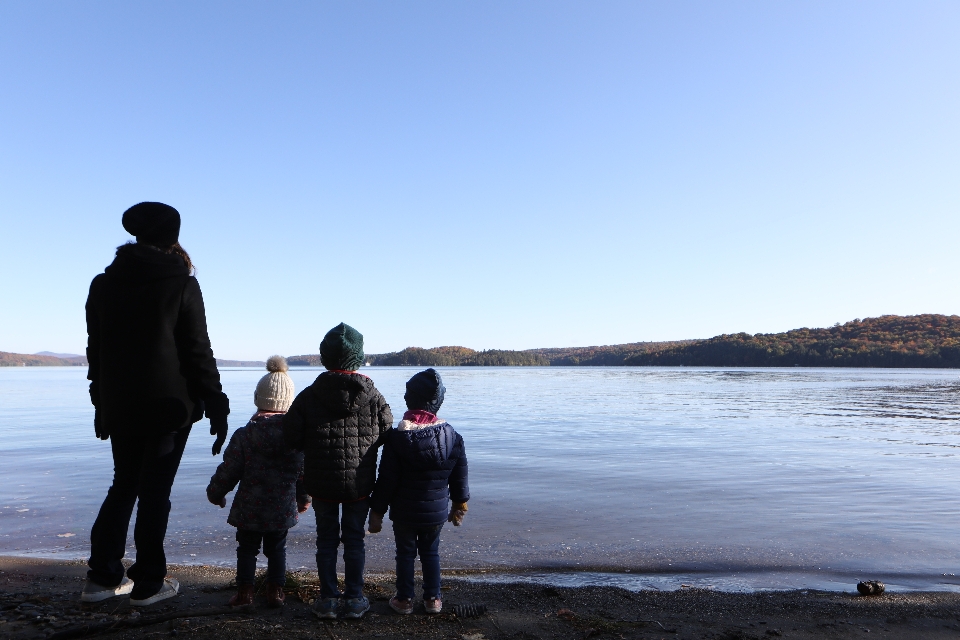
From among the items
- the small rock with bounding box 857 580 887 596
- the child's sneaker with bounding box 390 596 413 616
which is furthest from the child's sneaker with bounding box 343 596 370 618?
the small rock with bounding box 857 580 887 596

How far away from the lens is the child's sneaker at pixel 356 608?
3.72 metres

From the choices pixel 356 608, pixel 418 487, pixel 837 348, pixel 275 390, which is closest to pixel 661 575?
pixel 418 487

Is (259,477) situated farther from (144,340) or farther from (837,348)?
(837,348)

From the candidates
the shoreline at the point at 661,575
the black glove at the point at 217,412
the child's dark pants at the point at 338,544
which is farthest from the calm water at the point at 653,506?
the black glove at the point at 217,412

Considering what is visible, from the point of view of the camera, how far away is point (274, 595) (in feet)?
12.8

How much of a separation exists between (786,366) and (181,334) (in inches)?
4554

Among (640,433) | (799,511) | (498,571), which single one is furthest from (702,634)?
(640,433)

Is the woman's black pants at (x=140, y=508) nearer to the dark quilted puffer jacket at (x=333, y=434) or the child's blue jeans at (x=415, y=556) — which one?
the dark quilted puffer jacket at (x=333, y=434)

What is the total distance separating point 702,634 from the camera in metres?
3.72

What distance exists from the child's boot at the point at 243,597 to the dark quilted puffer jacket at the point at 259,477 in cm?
35

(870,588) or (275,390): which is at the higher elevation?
(275,390)

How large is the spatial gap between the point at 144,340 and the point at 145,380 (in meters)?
0.21

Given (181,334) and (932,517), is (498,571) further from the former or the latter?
(932,517)

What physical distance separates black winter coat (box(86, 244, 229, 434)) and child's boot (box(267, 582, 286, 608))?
1097 millimetres
